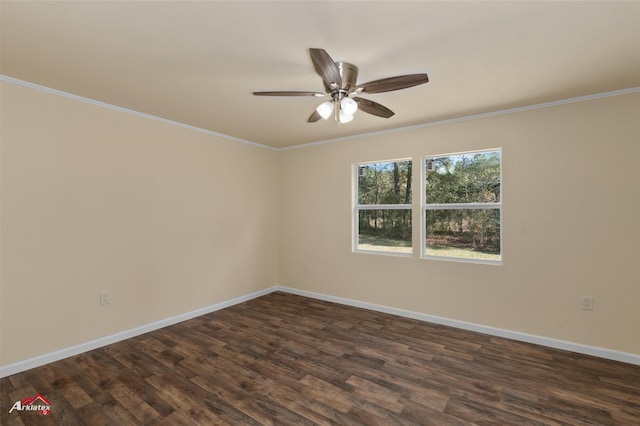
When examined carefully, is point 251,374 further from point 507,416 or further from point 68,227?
point 68,227

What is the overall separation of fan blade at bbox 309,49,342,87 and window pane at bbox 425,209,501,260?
2359 mm

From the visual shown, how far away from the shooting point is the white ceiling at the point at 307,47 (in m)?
1.61

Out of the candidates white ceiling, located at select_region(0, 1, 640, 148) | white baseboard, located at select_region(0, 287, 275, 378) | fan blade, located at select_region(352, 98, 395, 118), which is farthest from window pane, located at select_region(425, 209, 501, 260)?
white baseboard, located at select_region(0, 287, 275, 378)

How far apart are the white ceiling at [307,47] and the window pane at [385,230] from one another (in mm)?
1573

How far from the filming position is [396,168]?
404cm

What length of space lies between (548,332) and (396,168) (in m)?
2.45

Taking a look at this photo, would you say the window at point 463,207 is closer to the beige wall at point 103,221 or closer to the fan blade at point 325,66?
the fan blade at point 325,66

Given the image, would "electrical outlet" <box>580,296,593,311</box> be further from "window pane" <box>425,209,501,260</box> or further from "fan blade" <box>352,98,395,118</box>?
"fan blade" <box>352,98,395,118</box>

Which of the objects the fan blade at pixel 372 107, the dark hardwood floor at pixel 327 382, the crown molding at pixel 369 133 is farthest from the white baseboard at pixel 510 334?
the fan blade at pixel 372 107

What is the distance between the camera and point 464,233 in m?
3.54

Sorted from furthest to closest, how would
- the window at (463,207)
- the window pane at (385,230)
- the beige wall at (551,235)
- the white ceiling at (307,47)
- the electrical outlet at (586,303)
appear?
the window pane at (385,230), the window at (463,207), the electrical outlet at (586,303), the beige wall at (551,235), the white ceiling at (307,47)

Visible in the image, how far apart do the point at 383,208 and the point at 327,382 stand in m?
2.43

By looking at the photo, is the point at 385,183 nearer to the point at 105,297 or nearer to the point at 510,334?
the point at 510,334

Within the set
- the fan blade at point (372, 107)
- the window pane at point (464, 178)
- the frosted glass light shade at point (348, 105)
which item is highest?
the fan blade at point (372, 107)
